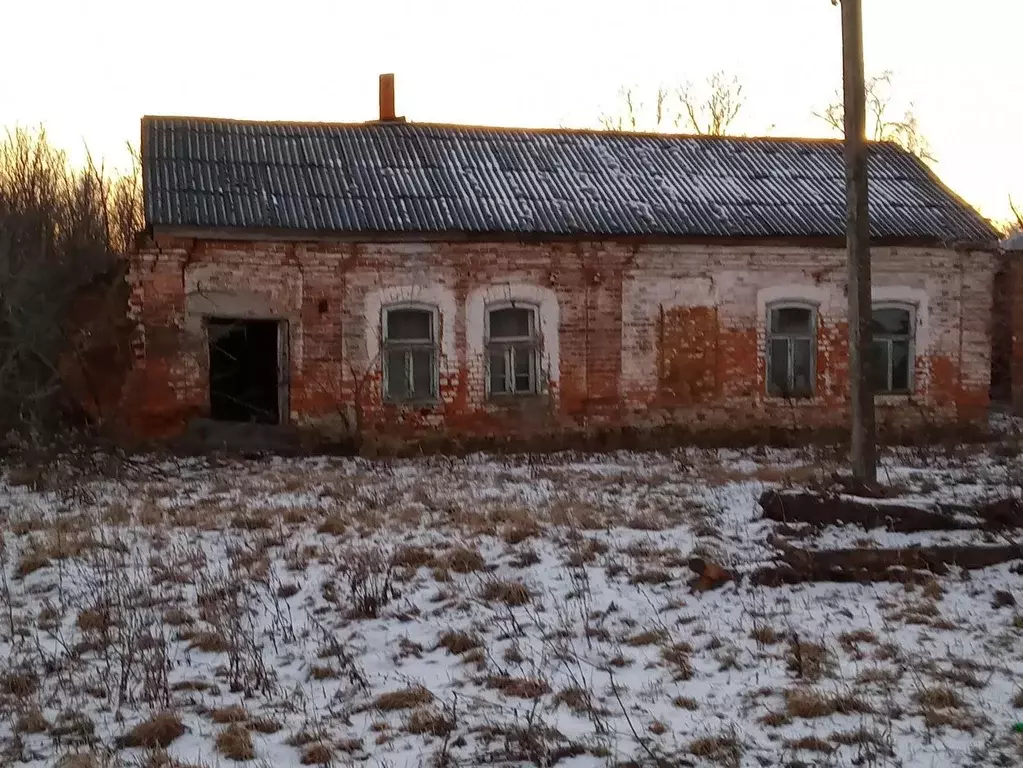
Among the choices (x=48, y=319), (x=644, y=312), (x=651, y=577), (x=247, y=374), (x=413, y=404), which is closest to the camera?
(x=651, y=577)

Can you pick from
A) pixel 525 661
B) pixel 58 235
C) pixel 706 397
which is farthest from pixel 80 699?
pixel 58 235

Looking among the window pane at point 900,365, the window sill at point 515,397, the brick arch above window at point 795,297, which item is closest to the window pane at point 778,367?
the brick arch above window at point 795,297

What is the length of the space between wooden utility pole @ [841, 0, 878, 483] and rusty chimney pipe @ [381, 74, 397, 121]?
9.10 meters

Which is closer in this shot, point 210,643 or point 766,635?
point 766,635

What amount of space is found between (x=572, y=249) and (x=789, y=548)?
7.78 meters

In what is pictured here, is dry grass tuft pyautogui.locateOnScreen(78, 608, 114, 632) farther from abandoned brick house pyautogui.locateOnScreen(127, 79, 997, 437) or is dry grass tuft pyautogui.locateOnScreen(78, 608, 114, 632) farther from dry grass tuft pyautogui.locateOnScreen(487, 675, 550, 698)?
abandoned brick house pyautogui.locateOnScreen(127, 79, 997, 437)

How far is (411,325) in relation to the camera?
13836 mm

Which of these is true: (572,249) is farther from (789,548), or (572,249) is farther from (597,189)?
(789,548)

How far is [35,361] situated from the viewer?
1238cm

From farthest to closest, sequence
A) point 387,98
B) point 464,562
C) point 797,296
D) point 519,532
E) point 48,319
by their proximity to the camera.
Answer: point 387,98 → point 797,296 → point 48,319 → point 519,532 → point 464,562

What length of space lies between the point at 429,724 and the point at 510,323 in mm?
9631

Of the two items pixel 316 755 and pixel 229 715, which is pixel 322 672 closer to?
pixel 229 715

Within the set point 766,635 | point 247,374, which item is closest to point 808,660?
point 766,635

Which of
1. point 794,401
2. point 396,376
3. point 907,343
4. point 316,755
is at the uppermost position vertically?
point 907,343
